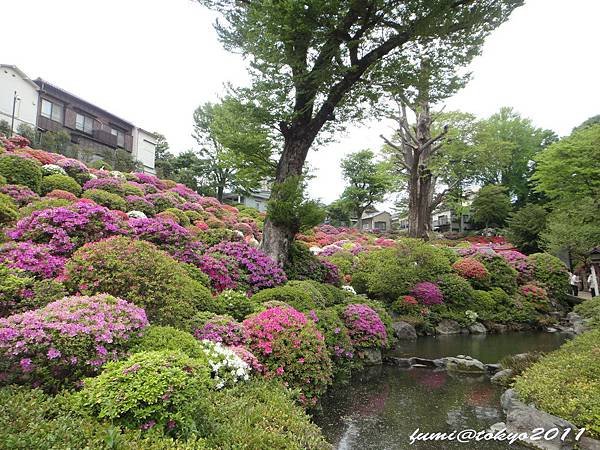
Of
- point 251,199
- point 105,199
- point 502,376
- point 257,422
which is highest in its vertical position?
point 251,199

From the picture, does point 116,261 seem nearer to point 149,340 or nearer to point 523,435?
point 149,340

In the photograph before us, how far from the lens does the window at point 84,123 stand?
29.0 meters

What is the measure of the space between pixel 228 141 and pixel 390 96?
516 centimetres

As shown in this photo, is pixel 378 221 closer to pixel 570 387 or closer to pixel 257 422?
pixel 570 387

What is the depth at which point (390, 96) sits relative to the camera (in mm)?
11320

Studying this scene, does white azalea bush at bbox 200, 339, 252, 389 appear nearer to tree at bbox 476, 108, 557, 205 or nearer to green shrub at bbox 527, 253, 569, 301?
green shrub at bbox 527, 253, 569, 301

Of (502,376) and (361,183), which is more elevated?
(361,183)

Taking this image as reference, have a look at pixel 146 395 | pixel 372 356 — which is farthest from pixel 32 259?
pixel 372 356

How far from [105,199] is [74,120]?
20.5 m

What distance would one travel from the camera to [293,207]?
9758mm

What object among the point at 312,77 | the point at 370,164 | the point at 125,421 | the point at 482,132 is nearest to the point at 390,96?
the point at 312,77

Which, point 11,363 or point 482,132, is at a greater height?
point 482,132

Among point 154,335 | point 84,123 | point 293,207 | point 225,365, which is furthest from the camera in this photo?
point 84,123

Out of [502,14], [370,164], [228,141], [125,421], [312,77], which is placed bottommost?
[125,421]
